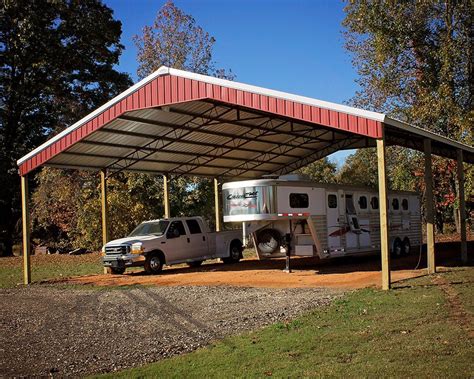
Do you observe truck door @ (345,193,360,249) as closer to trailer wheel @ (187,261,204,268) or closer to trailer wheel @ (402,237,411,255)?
trailer wheel @ (402,237,411,255)

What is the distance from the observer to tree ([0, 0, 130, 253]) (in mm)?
35312

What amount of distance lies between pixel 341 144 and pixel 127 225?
14.2 metres

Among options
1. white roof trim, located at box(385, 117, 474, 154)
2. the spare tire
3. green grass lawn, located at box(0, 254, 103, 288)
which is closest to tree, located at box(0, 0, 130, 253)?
green grass lawn, located at box(0, 254, 103, 288)

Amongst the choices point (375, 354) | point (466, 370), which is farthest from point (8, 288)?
point (466, 370)

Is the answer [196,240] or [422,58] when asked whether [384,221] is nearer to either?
[196,240]

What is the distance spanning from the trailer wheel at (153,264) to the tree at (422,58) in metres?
14.8

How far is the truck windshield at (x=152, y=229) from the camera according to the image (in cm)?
2005

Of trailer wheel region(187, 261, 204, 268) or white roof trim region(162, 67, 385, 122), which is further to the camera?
trailer wheel region(187, 261, 204, 268)

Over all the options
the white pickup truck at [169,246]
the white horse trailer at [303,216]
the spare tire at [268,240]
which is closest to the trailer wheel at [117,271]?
the white pickup truck at [169,246]

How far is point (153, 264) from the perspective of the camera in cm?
1950

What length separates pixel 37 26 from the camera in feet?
115

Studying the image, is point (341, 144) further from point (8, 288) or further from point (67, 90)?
point (67, 90)

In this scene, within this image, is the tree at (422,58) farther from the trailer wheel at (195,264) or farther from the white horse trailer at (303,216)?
the trailer wheel at (195,264)

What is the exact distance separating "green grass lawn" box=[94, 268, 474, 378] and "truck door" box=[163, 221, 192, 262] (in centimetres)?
1043
